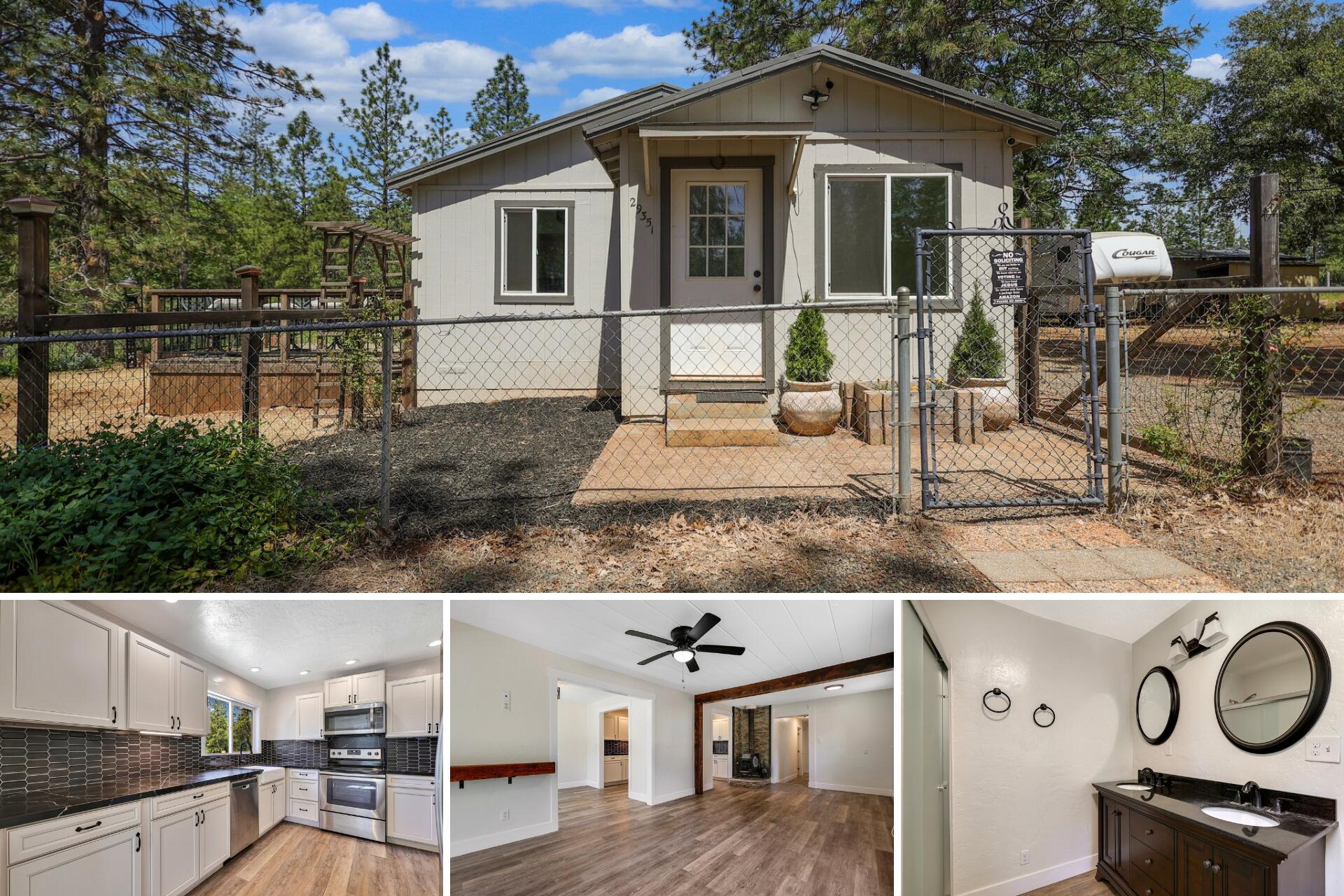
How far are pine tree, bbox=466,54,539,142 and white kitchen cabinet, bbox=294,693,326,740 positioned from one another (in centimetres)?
1834

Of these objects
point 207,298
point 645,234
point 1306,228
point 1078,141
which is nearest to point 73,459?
point 645,234

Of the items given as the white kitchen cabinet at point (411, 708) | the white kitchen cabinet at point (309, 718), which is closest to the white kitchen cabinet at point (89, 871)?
the white kitchen cabinet at point (411, 708)

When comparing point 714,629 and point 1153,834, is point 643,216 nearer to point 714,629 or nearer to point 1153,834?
point 714,629

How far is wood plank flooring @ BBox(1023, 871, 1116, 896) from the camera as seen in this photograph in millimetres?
4766

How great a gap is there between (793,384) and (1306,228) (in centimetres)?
1285

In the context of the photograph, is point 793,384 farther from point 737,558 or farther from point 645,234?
point 737,558

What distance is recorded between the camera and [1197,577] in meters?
3.67

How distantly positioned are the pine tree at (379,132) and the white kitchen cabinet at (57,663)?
17.5 meters

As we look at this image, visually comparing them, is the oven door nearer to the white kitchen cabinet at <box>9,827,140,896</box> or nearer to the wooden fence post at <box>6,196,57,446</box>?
the white kitchen cabinet at <box>9,827,140,896</box>

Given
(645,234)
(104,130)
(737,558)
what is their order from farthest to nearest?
(104,130)
(645,234)
(737,558)

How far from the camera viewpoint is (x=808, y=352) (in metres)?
6.72

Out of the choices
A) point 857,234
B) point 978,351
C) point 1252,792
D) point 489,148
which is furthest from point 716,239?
point 1252,792

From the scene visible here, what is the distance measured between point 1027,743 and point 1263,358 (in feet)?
8.89

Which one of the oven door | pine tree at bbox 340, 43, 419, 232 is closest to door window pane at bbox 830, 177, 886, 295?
the oven door
